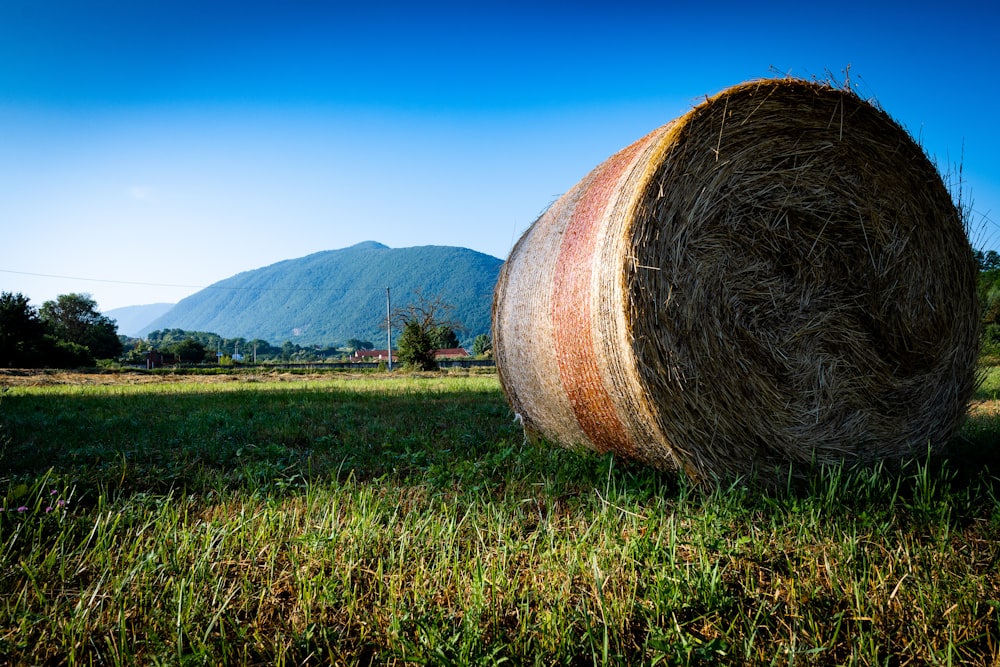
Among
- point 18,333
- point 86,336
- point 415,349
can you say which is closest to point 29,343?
point 18,333

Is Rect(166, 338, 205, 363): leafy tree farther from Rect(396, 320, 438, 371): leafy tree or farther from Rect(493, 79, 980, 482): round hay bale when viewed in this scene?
Rect(493, 79, 980, 482): round hay bale

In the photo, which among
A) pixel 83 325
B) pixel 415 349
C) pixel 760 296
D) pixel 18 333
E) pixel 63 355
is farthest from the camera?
pixel 83 325

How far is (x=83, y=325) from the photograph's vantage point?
64.2 meters

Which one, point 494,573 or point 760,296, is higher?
point 760,296

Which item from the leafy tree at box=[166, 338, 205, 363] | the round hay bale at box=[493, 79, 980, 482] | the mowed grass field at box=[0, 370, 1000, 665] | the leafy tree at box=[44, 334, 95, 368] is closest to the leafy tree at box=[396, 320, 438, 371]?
the round hay bale at box=[493, 79, 980, 482]

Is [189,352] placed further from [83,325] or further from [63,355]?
[63,355]

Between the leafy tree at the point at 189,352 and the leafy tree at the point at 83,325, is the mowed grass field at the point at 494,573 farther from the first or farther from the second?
the leafy tree at the point at 189,352

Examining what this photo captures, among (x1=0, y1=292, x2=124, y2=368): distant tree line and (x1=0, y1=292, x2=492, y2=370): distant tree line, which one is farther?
(x1=0, y1=292, x2=124, y2=368): distant tree line

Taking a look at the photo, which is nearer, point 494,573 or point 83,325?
point 494,573

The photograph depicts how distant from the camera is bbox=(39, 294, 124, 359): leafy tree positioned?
56525 mm

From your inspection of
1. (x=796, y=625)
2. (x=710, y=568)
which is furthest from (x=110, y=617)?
(x=796, y=625)

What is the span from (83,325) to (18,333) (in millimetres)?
32864

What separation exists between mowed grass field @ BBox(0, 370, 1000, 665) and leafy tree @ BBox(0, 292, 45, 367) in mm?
41850

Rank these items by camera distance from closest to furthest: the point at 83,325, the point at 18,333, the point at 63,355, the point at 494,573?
the point at 494,573
the point at 18,333
the point at 63,355
the point at 83,325
